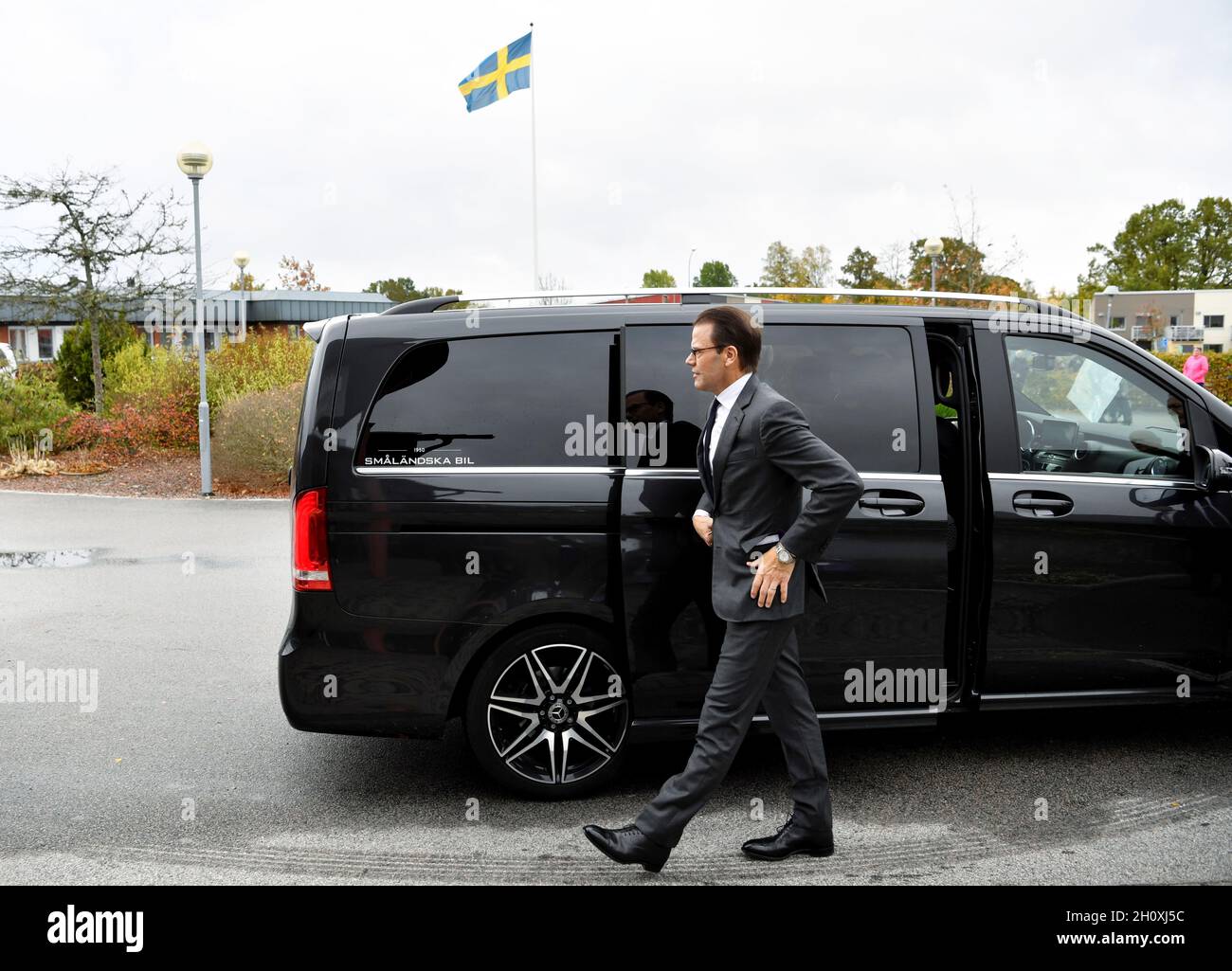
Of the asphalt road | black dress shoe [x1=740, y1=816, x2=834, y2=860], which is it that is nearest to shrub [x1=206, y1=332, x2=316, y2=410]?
the asphalt road

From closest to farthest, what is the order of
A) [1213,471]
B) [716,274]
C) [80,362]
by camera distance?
[1213,471], [80,362], [716,274]

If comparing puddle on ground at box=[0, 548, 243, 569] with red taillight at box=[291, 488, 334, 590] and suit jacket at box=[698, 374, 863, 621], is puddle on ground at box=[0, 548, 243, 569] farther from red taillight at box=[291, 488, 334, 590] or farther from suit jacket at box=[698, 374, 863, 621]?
suit jacket at box=[698, 374, 863, 621]

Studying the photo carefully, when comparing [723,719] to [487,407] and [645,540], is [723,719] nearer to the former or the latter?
[645,540]

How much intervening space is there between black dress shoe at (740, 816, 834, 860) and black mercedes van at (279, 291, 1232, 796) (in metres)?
0.59

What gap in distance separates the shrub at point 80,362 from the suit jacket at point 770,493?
25270 millimetres

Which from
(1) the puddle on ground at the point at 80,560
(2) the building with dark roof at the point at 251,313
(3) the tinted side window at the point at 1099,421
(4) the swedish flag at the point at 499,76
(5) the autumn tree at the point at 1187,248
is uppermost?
(5) the autumn tree at the point at 1187,248

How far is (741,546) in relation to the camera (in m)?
3.70

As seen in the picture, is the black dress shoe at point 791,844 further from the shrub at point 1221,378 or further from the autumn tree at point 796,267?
the autumn tree at point 796,267

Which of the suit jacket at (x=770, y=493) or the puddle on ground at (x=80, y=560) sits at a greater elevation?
the suit jacket at (x=770, y=493)

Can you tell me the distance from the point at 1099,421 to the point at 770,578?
2282 mm

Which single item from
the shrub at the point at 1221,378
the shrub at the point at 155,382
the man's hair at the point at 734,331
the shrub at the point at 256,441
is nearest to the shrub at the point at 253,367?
the shrub at the point at 155,382

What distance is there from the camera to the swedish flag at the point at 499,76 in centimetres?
2183

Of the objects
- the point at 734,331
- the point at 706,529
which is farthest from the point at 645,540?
the point at 734,331

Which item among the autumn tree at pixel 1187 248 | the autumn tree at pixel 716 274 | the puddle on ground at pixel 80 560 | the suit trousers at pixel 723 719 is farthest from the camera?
the autumn tree at pixel 716 274
